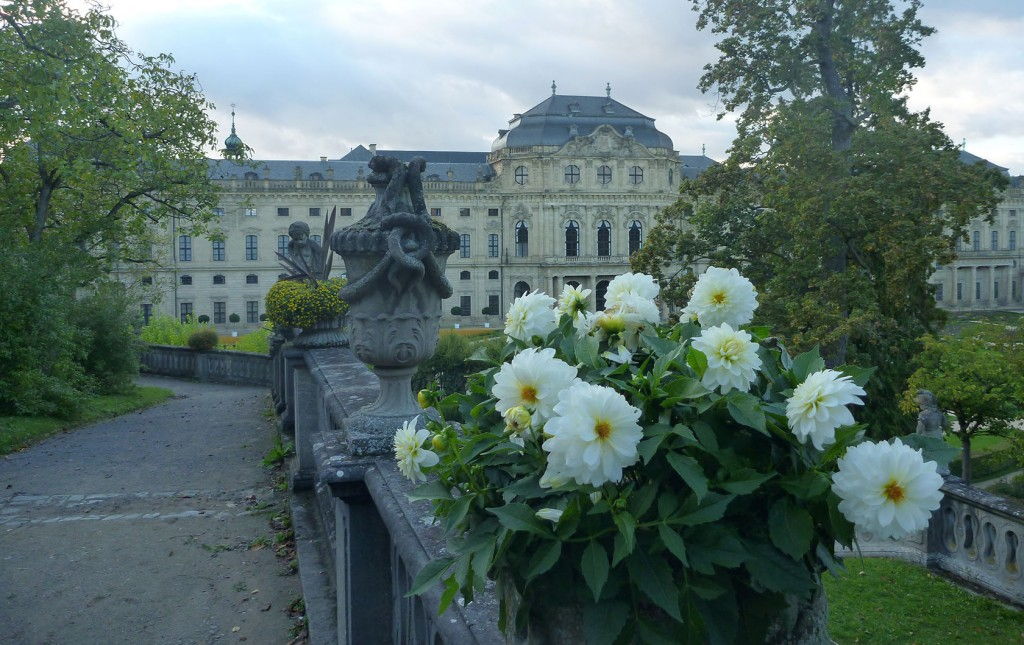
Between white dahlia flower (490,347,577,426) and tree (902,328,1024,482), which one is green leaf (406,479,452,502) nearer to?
white dahlia flower (490,347,577,426)

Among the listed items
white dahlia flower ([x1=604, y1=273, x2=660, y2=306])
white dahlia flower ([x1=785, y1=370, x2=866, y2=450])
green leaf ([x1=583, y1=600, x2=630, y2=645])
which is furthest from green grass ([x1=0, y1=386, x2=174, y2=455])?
white dahlia flower ([x1=785, y1=370, x2=866, y2=450])

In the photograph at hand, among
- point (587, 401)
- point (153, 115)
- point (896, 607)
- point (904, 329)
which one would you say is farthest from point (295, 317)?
point (904, 329)

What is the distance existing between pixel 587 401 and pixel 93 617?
185 inches

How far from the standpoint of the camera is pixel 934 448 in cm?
157

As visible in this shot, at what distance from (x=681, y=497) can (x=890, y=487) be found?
338 millimetres

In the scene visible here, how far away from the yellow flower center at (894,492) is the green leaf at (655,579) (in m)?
0.37

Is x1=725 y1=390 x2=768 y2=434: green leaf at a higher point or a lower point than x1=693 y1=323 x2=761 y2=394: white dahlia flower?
lower

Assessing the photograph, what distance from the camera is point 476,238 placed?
6369cm

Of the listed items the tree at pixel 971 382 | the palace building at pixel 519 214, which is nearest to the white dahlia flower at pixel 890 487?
the tree at pixel 971 382

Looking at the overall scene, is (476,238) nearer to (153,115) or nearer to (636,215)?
(636,215)

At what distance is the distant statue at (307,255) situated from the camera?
918 centimetres

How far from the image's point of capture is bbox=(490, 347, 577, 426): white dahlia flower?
156 centimetres

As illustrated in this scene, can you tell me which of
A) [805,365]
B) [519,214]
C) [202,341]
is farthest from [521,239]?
[805,365]

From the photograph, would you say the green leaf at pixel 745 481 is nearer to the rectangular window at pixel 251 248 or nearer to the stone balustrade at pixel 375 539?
the stone balustrade at pixel 375 539
